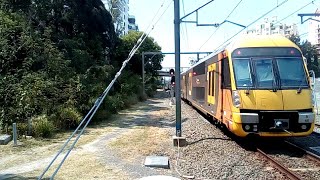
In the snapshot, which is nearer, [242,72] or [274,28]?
[242,72]

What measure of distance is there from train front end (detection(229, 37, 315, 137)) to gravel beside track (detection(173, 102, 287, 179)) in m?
0.83

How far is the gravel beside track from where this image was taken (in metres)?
8.67

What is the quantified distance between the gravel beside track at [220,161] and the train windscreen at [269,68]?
1.97 meters

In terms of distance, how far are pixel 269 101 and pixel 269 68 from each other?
108cm

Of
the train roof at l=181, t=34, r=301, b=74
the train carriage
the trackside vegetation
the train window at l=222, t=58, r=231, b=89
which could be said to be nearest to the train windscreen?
the train carriage

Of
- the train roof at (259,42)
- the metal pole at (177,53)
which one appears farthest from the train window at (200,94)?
the train roof at (259,42)

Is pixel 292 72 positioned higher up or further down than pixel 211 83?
higher up

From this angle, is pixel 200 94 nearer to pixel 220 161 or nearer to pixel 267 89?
pixel 267 89

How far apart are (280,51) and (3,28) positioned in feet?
46.0

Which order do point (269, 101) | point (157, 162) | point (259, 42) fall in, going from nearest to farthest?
1. point (157, 162)
2. point (269, 101)
3. point (259, 42)

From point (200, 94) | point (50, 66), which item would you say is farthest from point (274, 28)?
point (50, 66)

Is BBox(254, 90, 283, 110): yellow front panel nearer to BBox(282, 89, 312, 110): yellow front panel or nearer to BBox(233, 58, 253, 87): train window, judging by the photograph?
BBox(282, 89, 312, 110): yellow front panel

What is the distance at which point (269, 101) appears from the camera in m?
10.9

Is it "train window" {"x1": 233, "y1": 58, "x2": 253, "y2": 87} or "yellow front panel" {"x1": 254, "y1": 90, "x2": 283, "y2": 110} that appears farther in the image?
"train window" {"x1": 233, "y1": 58, "x2": 253, "y2": 87}
